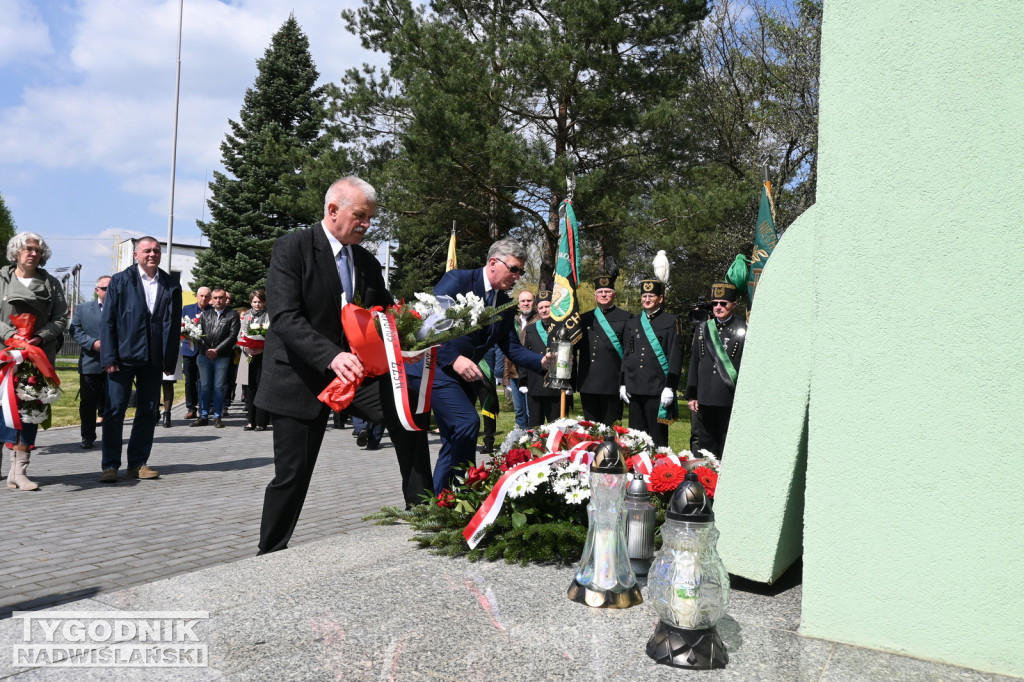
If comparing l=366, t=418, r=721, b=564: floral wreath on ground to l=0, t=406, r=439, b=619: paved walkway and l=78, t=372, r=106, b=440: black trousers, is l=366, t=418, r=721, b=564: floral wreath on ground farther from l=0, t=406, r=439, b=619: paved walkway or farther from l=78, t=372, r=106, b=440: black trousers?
l=78, t=372, r=106, b=440: black trousers

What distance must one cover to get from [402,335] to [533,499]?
1.09 m

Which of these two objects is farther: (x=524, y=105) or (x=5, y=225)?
(x=5, y=225)

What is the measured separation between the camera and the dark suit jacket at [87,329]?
993 cm

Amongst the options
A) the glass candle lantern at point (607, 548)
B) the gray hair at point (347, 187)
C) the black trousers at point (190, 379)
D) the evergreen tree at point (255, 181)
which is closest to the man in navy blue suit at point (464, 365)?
the gray hair at point (347, 187)

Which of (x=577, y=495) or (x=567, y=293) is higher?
(x=567, y=293)

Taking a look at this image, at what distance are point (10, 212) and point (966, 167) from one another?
49.0 m

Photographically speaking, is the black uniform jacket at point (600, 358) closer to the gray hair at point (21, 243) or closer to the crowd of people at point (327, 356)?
the crowd of people at point (327, 356)

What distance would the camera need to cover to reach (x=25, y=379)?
6684mm

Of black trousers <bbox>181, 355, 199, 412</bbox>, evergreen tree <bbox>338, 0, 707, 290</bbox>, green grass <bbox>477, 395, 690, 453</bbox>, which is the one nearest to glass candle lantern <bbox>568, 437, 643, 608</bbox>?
green grass <bbox>477, 395, 690, 453</bbox>

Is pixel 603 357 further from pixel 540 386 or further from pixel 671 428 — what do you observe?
pixel 671 428

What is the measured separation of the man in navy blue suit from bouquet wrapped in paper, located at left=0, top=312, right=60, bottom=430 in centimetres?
361

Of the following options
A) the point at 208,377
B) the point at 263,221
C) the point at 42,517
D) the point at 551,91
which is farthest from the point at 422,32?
the point at 263,221

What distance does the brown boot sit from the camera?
6570 mm

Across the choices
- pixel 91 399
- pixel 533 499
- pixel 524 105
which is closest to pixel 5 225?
pixel 524 105
